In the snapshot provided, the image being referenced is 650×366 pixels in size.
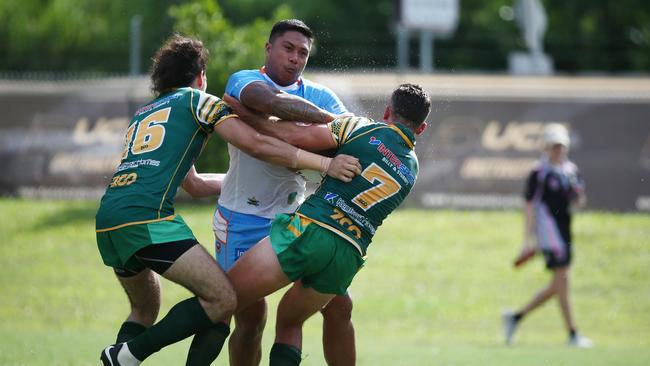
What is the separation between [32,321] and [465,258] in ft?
21.1

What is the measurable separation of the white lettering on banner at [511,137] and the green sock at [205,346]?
37.0 feet

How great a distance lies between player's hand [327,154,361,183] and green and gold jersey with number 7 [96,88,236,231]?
69 centimetres

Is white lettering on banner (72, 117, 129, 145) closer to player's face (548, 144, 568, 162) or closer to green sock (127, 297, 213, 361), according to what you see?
player's face (548, 144, 568, 162)

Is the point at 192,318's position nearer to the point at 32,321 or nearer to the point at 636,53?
the point at 32,321

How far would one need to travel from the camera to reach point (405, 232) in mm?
16594

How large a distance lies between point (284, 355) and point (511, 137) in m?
11.3

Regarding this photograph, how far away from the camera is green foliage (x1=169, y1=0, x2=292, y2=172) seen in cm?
1645

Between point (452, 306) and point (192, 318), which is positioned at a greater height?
A: point (192, 318)

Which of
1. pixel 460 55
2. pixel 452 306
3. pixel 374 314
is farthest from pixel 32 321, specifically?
pixel 460 55

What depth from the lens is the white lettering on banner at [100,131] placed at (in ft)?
55.0

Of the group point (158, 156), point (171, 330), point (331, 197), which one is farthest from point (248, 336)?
point (158, 156)

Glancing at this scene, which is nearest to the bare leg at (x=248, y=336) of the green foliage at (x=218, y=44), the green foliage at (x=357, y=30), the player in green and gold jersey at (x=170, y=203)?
the player in green and gold jersey at (x=170, y=203)

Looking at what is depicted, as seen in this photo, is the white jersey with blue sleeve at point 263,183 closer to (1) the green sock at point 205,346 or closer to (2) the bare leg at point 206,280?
(2) the bare leg at point 206,280

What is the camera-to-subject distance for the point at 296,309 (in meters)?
5.97
